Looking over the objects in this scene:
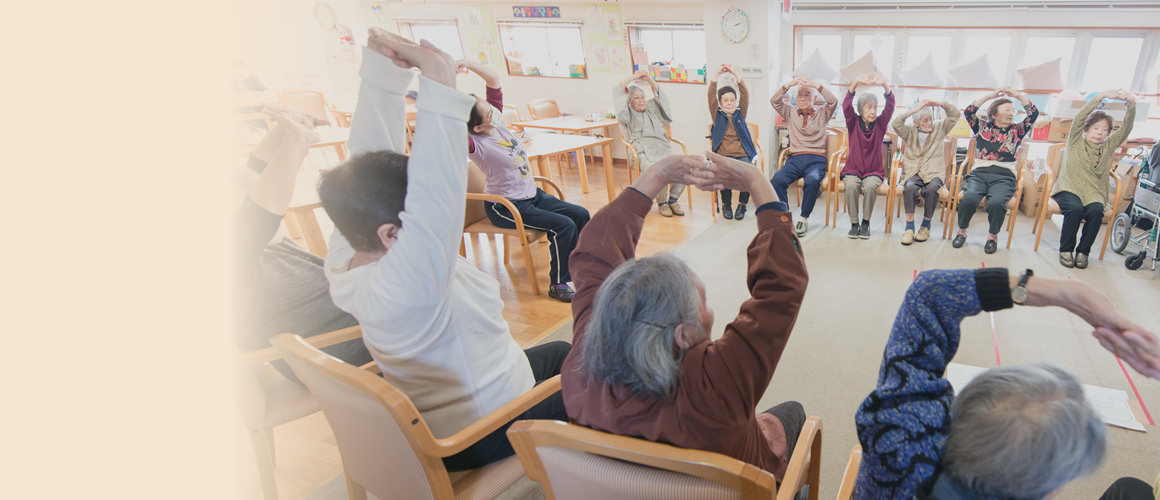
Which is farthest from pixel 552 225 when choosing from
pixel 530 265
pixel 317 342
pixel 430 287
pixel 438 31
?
pixel 438 31

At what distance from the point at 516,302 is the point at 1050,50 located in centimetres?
501

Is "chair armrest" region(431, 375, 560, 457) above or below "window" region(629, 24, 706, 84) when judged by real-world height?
below

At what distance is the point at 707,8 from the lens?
16.4ft

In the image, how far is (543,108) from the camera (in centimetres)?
655

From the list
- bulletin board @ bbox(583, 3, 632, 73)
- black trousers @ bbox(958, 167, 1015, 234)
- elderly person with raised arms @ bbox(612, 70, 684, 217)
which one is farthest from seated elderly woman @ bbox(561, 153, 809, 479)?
bulletin board @ bbox(583, 3, 632, 73)

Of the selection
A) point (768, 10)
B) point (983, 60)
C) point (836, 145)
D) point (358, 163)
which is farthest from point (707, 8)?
point (358, 163)

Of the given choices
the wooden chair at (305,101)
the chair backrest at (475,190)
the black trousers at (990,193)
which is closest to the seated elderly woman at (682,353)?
the chair backrest at (475,190)

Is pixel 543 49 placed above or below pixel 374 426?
above

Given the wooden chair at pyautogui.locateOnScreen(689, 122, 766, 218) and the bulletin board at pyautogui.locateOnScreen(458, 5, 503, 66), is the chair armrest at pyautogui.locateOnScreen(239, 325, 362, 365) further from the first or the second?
the bulletin board at pyautogui.locateOnScreen(458, 5, 503, 66)

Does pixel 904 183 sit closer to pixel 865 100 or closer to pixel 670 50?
pixel 865 100

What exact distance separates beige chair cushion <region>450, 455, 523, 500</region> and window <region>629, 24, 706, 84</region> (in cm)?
545

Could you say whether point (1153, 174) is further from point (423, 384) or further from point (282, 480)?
point (282, 480)

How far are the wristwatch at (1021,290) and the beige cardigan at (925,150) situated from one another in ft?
11.3

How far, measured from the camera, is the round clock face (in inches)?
189
